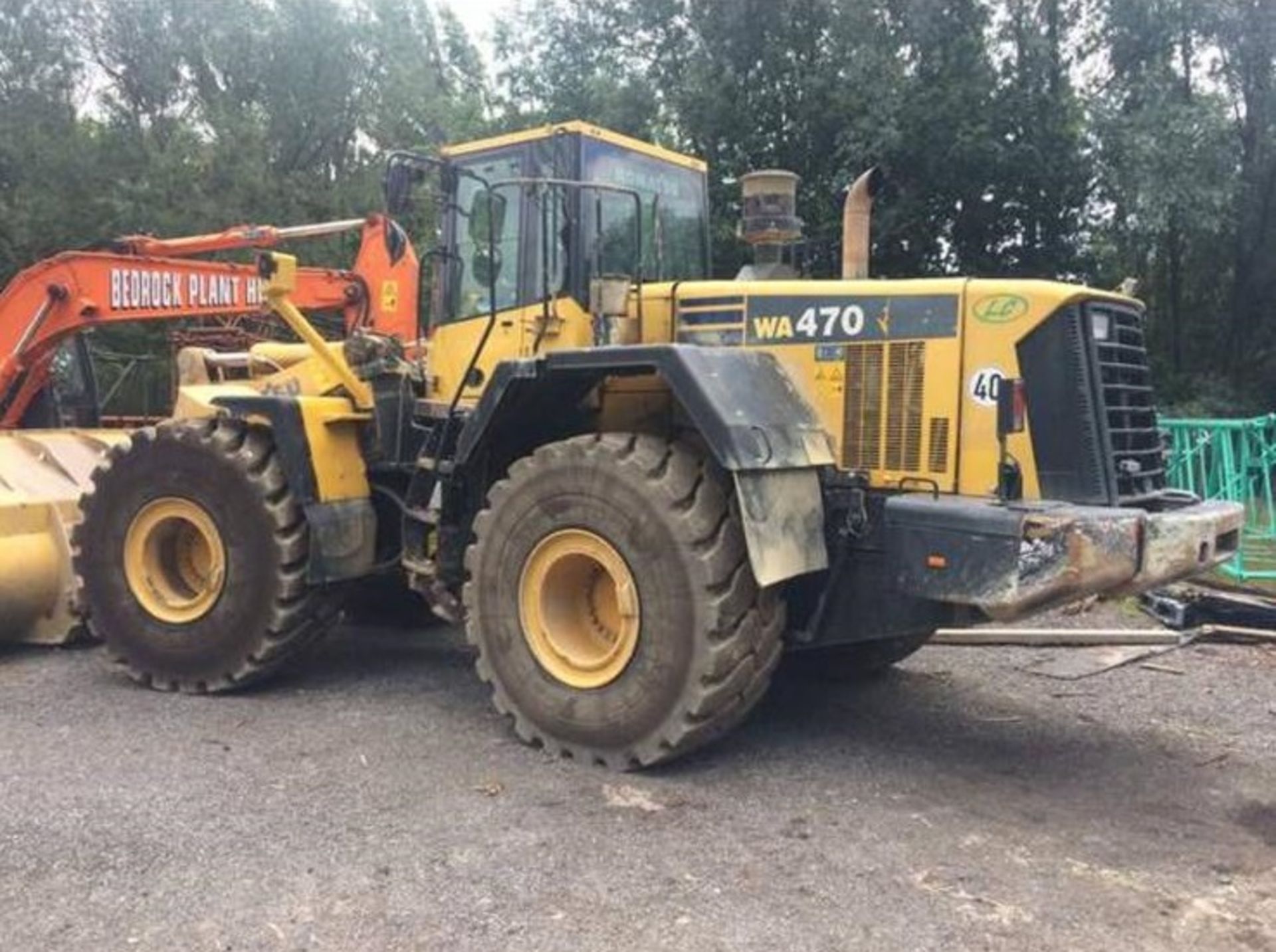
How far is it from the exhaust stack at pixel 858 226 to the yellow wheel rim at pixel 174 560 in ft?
11.4

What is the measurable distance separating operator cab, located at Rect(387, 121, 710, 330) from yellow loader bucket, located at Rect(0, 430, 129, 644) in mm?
2743

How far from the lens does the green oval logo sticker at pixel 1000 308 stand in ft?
16.4

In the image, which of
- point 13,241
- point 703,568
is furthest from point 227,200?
point 703,568

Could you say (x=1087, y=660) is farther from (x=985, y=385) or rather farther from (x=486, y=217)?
(x=486, y=217)

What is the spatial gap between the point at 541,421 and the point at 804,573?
1.58 metres

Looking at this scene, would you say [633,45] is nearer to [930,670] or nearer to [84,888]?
[930,670]

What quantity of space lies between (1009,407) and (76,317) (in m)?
6.85

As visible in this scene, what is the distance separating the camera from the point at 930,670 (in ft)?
23.2

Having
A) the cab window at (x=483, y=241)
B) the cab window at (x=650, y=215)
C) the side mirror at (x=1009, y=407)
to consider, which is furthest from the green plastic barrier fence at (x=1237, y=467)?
the cab window at (x=483, y=241)

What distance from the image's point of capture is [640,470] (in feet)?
16.7

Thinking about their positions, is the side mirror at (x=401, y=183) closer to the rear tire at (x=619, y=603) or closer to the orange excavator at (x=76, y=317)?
the orange excavator at (x=76, y=317)

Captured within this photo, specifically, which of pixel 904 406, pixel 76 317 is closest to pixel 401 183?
pixel 904 406

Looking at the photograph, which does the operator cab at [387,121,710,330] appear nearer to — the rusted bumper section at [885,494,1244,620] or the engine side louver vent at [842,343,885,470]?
the engine side louver vent at [842,343,885,470]

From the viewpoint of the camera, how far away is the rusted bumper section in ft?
14.9
